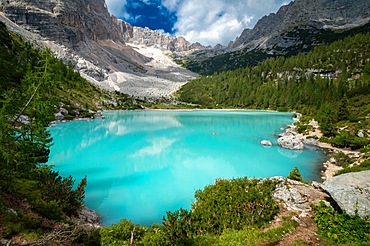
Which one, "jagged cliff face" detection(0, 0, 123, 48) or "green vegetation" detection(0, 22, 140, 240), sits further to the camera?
"jagged cliff face" detection(0, 0, 123, 48)

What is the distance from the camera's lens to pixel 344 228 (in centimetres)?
709

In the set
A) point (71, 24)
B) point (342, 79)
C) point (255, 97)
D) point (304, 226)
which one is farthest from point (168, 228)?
point (71, 24)

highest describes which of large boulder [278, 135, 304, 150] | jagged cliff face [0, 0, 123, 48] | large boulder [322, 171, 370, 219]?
jagged cliff face [0, 0, 123, 48]

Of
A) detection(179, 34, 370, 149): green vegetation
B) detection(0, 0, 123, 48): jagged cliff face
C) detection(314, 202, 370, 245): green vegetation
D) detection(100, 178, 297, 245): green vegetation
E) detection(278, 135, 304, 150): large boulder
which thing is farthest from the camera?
detection(0, 0, 123, 48): jagged cliff face

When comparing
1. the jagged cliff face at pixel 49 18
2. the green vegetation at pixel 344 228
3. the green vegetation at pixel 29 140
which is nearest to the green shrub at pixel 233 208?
the green vegetation at pixel 344 228

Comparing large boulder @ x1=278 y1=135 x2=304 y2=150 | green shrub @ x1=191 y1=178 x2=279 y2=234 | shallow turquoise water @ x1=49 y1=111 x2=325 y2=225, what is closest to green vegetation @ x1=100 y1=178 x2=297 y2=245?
green shrub @ x1=191 y1=178 x2=279 y2=234

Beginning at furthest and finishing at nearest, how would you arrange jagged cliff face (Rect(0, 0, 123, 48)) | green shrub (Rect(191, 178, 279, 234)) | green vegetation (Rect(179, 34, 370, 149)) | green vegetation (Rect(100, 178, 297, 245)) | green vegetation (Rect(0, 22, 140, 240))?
jagged cliff face (Rect(0, 0, 123, 48)), green vegetation (Rect(179, 34, 370, 149)), green shrub (Rect(191, 178, 279, 234)), green vegetation (Rect(100, 178, 297, 245)), green vegetation (Rect(0, 22, 140, 240))

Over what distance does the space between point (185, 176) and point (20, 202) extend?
46.5 feet

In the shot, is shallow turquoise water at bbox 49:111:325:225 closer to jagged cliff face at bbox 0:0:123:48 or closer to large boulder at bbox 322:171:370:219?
large boulder at bbox 322:171:370:219

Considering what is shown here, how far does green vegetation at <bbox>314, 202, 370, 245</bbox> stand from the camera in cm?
661

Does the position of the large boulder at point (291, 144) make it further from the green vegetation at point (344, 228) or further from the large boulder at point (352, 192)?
the green vegetation at point (344, 228)

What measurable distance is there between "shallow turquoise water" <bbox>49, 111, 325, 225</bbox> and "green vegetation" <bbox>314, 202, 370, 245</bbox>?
8.54 meters

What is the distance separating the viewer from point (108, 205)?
1451 centimetres

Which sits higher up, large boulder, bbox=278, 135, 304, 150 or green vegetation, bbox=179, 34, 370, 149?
green vegetation, bbox=179, 34, 370, 149
